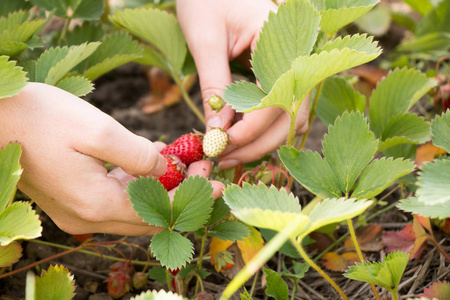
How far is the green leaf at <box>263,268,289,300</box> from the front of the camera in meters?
0.84

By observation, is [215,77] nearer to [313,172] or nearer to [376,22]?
[313,172]

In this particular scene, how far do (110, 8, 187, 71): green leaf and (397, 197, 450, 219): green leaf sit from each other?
2.31 feet

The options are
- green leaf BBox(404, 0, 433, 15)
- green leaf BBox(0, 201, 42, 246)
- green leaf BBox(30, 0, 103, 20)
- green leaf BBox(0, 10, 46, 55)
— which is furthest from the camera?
green leaf BBox(404, 0, 433, 15)

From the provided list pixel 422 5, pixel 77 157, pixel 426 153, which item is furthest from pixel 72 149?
pixel 422 5

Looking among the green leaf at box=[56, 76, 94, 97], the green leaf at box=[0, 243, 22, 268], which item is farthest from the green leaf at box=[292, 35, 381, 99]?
the green leaf at box=[0, 243, 22, 268]

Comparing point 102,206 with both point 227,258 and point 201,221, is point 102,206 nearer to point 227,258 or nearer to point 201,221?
point 201,221

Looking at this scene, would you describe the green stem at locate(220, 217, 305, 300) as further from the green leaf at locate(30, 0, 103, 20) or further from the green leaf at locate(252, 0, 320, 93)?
the green leaf at locate(30, 0, 103, 20)

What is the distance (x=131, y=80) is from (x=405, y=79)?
44.1 inches

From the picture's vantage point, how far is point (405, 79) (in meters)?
1.08

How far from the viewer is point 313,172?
2.72 ft

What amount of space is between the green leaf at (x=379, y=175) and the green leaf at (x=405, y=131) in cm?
18

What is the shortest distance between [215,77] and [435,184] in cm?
53

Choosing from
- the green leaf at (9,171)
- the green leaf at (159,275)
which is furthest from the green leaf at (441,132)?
the green leaf at (9,171)

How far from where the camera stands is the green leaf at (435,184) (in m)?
0.62
